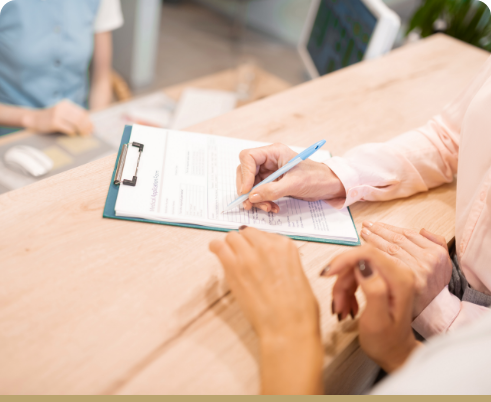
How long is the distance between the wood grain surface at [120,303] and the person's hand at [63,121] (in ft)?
1.86

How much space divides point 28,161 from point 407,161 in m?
0.95

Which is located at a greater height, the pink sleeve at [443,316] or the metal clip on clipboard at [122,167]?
the metal clip on clipboard at [122,167]

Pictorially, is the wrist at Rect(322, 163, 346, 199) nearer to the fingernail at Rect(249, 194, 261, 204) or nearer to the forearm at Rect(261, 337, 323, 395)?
the fingernail at Rect(249, 194, 261, 204)

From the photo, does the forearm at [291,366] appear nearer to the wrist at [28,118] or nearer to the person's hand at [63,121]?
the person's hand at [63,121]

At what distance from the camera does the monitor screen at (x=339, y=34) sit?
1.27m

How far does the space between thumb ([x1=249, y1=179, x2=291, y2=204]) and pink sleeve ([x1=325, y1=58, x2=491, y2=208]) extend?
136mm

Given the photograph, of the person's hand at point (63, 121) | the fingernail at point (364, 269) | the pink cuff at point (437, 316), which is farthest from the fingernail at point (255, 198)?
the person's hand at point (63, 121)

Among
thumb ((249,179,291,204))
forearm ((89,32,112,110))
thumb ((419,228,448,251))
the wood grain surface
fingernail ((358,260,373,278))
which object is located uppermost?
fingernail ((358,260,373,278))

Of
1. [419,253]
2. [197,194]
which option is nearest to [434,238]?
[419,253]

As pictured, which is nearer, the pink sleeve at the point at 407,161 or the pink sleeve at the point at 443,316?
the pink sleeve at the point at 443,316

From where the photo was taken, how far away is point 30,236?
0.55 meters

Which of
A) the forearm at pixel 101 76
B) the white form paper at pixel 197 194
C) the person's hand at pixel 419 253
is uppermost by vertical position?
the person's hand at pixel 419 253

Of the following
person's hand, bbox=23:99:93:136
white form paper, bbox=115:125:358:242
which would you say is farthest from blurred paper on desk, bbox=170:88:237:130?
white form paper, bbox=115:125:358:242

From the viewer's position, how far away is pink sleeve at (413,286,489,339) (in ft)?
1.97
